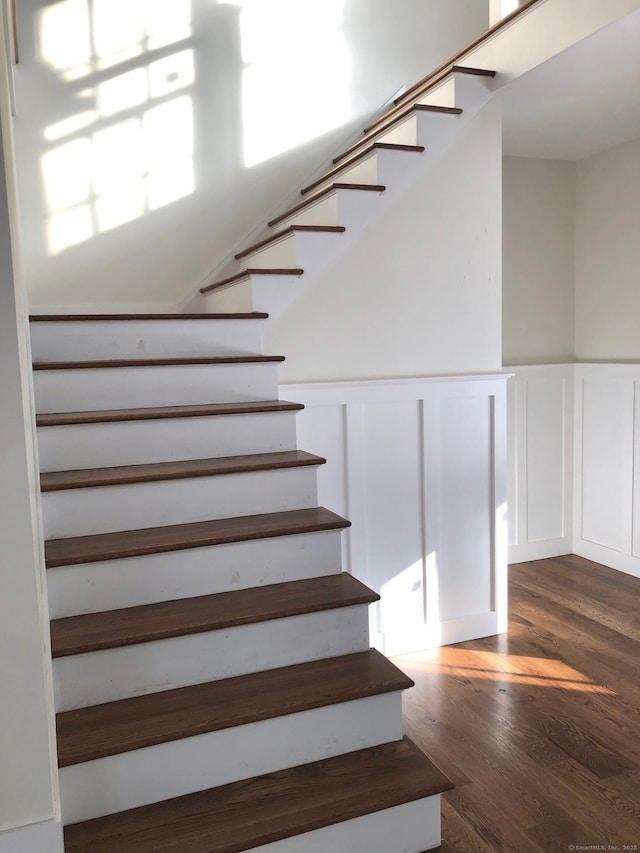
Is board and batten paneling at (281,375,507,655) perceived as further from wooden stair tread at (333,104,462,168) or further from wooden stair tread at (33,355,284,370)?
wooden stair tread at (333,104,462,168)

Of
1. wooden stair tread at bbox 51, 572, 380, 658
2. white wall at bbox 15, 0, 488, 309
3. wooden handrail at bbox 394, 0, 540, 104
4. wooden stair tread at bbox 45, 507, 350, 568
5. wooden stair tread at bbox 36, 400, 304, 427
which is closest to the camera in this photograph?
wooden stair tread at bbox 51, 572, 380, 658

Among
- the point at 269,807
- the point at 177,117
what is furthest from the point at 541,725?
the point at 177,117

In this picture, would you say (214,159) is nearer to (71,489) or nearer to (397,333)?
(397,333)

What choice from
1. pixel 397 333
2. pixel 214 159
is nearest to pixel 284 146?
pixel 214 159

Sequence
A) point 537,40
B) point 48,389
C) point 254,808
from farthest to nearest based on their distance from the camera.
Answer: point 537,40
point 48,389
point 254,808

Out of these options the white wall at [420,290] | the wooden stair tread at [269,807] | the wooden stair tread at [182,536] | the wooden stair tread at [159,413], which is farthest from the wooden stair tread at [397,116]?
the wooden stair tread at [269,807]

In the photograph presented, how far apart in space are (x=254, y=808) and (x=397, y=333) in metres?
1.90

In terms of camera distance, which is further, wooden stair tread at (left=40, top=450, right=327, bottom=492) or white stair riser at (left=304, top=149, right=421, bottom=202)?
white stair riser at (left=304, top=149, right=421, bottom=202)

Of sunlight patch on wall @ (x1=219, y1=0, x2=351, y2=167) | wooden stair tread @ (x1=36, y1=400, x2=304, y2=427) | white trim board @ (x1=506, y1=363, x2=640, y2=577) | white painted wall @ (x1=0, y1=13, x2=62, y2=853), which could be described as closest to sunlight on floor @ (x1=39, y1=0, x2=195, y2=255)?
sunlight patch on wall @ (x1=219, y1=0, x2=351, y2=167)

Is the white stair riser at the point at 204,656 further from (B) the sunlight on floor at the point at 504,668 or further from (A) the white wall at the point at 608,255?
(A) the white wall at the point at 608,255

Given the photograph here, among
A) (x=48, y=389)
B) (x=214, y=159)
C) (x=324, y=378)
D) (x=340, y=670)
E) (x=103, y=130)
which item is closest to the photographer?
(x=340, y=670)

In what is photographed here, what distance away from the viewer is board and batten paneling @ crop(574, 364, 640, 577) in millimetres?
3695

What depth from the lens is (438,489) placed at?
9.82ft

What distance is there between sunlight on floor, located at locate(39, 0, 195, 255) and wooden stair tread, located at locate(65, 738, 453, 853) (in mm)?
2652
